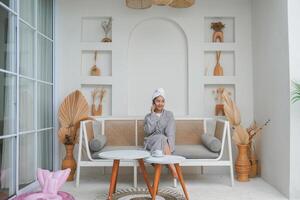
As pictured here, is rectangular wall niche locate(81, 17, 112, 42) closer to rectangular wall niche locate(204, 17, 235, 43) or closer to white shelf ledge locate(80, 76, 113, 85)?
white shelf ledge locate(80, 76, 113, 85)

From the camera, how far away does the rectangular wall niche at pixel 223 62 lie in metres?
5.16

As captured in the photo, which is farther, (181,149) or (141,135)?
(141,135)

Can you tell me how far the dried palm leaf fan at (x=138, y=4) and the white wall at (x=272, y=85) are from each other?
1622 mm

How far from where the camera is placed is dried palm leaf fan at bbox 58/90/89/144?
447 centimetres

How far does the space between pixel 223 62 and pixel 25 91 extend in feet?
10.0

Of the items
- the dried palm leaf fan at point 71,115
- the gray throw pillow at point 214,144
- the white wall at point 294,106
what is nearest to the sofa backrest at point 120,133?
the dried palm leaf fan at point 71,115

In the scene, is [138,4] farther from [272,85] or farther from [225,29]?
[272,85]

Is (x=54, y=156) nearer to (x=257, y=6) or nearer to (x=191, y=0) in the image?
(x=191, y=0)

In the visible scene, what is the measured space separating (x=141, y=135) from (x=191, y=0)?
205cm

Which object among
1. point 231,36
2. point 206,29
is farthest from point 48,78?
point 231,36

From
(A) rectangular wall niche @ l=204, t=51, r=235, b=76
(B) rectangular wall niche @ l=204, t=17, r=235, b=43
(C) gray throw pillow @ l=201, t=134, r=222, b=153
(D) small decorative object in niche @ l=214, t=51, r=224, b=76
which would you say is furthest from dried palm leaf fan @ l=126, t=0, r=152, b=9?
(C) gray throw pillow @ l=201, t=134, r=222, b=153

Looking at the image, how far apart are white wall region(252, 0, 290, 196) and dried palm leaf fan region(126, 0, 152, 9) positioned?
1.62 m

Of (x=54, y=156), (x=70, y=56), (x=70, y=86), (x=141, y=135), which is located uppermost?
(x=70, y=56)

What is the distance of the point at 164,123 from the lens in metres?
4.26
